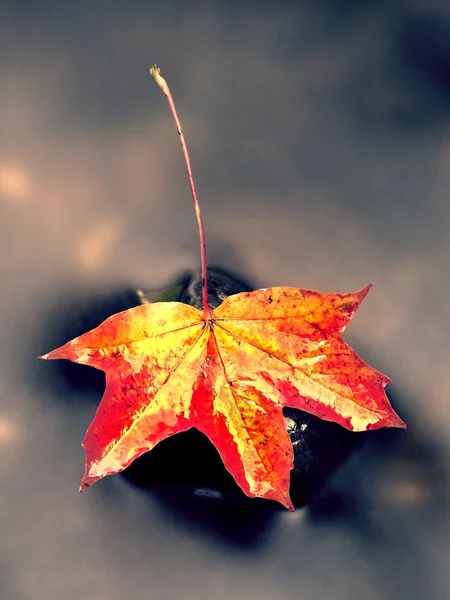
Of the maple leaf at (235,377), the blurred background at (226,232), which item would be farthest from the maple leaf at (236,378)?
the blurred background at (226,232)

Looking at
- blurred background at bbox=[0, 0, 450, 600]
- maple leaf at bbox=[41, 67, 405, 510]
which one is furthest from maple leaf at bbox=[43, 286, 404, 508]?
blurred background at bbox=[0, 0, 450, 600]

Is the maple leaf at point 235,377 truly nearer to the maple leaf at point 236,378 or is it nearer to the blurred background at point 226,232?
the maple leaf at point 236,378

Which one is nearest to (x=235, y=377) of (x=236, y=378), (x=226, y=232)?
(x=236, y=378)

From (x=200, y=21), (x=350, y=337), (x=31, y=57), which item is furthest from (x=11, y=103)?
(x=350, y=337)

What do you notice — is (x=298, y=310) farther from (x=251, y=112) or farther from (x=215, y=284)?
(x=251, y=112)

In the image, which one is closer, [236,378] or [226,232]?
[236,378]

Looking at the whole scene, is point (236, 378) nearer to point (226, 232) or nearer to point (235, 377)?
point (235, 377)
